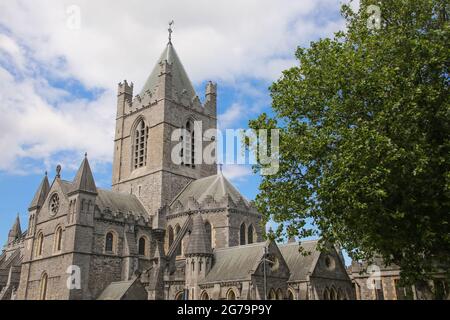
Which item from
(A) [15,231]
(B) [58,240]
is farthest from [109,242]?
(A) [15,231]

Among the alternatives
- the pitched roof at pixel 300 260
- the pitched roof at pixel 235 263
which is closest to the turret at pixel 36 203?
the pitched roof at pixel 235 263

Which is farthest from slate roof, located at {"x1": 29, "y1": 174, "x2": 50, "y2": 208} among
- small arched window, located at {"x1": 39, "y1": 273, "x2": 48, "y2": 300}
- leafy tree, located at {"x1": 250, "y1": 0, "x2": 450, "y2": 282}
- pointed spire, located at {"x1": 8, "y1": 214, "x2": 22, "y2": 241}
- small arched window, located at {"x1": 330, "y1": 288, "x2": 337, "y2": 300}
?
pointed spire, located at {"x1": 8, "y1": 214, "x2": 22, "y2": 241}

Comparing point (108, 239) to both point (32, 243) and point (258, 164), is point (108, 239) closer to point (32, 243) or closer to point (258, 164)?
point (32, 243)

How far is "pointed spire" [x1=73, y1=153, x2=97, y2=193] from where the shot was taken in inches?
1580

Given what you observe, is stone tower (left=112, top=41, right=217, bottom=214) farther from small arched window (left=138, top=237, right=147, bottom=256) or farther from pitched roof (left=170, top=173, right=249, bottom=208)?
small arched window (left=138, top=237, right=147, bottom=256)

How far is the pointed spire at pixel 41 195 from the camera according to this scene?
1786 inches

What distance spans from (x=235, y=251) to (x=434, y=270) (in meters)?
20.7

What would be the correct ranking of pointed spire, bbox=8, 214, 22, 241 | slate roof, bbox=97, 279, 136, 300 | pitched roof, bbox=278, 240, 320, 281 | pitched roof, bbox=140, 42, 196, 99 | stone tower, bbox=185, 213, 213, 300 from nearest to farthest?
pitched roof, bbox=278, 240, 320, 281, slate roof, bbox=97, 279, 136, 300, stone tower, bbox=185, 213, 213, 300, pitched roof, bbox=140, 42, 196, 99, pointed spire, bbox=8, 214, 22, 241

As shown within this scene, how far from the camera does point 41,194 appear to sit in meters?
45.8

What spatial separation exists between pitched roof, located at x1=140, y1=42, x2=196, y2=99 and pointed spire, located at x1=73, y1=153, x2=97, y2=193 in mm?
16183

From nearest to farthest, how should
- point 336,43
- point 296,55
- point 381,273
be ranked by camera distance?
point 336,43, point 296,55, point 381,273

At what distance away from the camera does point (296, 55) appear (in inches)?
879
